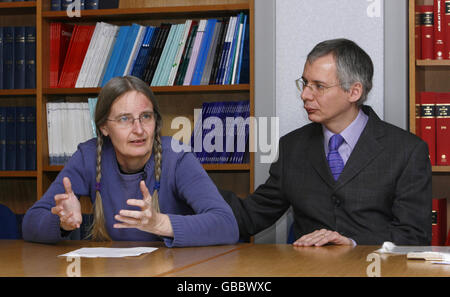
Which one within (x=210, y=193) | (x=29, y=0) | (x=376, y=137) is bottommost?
(x=210, y=193)

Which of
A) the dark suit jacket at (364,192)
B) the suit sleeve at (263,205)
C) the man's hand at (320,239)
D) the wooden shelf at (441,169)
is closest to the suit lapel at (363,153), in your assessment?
the dark suit jacket at (364,192)

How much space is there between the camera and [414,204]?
204 centimetres

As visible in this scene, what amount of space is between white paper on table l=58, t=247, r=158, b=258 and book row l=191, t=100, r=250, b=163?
4.07 feet

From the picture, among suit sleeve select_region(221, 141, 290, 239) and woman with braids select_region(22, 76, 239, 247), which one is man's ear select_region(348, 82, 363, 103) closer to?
suit sleeve select_region(221, 141, 290, 239)

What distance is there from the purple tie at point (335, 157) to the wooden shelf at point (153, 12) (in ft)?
2.76

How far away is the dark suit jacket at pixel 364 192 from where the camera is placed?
6.68ft

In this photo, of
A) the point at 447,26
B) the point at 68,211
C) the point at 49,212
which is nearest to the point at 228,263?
the point at 68,211

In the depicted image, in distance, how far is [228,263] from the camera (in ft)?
4.29

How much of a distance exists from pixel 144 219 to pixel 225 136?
4.26 feet

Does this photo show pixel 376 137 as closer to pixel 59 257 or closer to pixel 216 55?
pixel 216 55

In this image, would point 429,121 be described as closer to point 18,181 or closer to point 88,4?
point 88,4

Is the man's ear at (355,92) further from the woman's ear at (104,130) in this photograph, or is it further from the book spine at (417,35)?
the woman's ear at (104,130)
